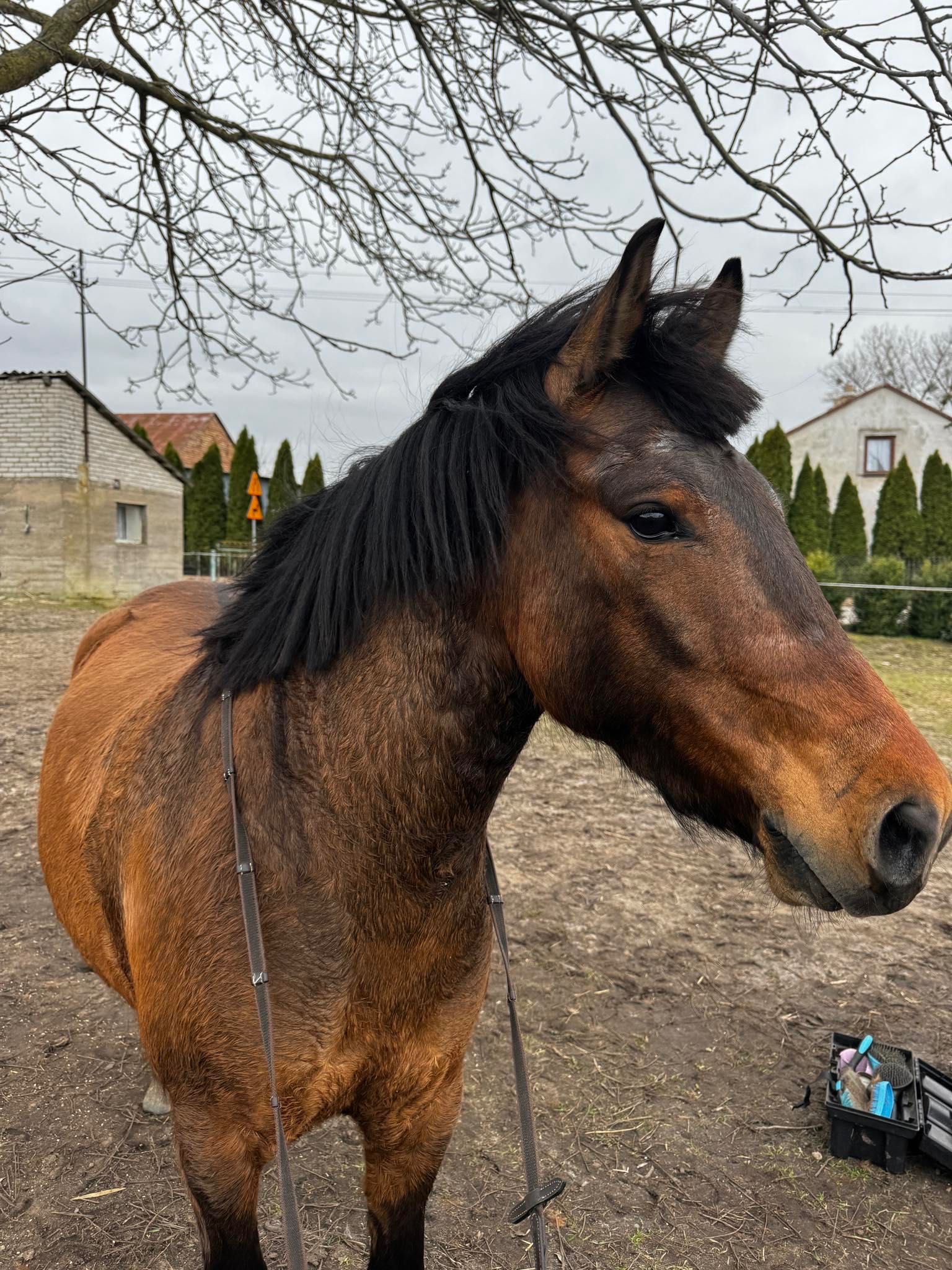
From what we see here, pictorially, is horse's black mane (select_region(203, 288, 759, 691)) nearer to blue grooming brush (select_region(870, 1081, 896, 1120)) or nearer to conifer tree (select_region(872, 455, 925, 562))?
blue grooming brush (select_region(870, 1081, 896, 1120))

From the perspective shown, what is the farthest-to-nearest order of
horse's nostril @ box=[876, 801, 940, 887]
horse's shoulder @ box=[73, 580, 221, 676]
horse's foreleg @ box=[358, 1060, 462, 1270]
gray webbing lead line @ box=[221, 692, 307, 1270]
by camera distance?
horse's shoulder @ box=[73, 580, 221, 676], horse's foreleg @ box=[358, 1060, 462, 1270], gray webbing lead line @ box=[221, 692, 307, 1270], horse's nostril @ box=[876, 801, 940, 887]

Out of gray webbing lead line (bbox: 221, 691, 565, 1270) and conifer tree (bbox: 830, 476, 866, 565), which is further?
conifer tree (bbox: 830, 476, 866, 565)

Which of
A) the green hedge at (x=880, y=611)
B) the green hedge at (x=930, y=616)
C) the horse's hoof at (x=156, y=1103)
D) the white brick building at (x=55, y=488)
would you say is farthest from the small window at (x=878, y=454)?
the horse's hoof at (x=156, y=1103)

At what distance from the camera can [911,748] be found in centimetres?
110

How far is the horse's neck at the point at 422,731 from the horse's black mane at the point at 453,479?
0.30 ft

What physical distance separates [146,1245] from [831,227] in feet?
14.3

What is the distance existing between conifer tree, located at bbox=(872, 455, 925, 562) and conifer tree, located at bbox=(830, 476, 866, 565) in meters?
0.55

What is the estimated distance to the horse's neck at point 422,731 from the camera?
1.47 m

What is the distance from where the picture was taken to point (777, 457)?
26.2 metres

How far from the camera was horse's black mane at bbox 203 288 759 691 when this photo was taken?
138cm

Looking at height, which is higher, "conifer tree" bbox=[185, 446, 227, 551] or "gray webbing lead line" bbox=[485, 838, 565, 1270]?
"conifer tree" bbox=[185, 446, 227, 551]

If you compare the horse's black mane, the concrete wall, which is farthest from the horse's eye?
the concrete wall

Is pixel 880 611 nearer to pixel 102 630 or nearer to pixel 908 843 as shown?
pixel 102 630

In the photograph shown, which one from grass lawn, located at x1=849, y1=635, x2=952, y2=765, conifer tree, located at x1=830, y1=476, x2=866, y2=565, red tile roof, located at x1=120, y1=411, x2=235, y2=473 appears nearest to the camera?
grass lawn, located at x1=849, y1=635, x2=952, y2=765
